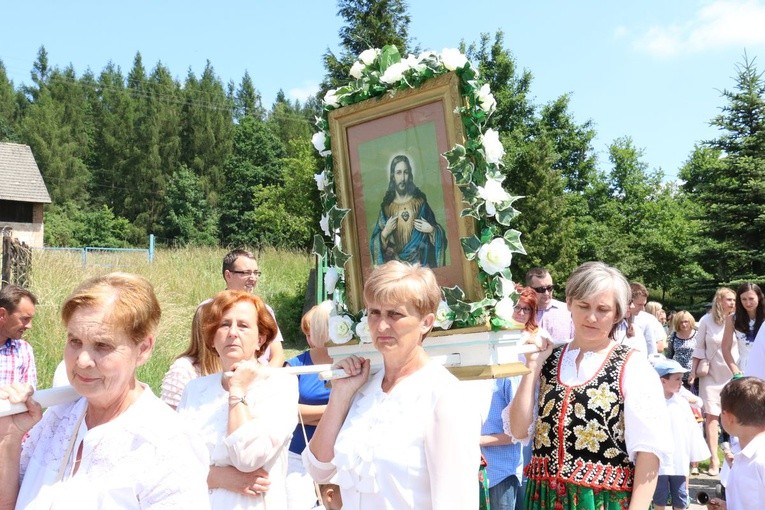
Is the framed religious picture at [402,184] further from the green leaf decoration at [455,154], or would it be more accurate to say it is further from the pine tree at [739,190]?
the pine tree at [739,190]

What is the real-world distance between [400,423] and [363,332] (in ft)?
2.20

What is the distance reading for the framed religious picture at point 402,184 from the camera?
329 cm

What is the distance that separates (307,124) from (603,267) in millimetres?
85148

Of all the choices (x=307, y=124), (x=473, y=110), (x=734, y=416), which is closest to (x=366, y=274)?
(x=473, y=110)

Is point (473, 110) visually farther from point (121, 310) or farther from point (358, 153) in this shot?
point (121, 310)

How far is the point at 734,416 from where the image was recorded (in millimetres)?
4309

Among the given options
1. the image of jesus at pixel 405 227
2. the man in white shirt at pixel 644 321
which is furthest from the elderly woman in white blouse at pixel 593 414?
the man in white shirt at pixel 644 321

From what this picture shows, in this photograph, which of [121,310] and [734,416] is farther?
[734,416]

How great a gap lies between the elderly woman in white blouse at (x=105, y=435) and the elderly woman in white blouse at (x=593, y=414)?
167 centimetres

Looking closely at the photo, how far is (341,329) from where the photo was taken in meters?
3.45

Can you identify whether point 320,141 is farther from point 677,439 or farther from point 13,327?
point 677,439

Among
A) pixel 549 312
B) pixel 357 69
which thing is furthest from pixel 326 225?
pixel 549 312

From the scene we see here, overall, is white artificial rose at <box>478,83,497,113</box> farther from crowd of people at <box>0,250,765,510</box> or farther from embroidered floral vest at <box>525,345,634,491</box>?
embroidered floral vest at <box>525,345,634,491</box>

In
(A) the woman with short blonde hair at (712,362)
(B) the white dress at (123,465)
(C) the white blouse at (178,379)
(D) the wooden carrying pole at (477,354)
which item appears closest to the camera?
(B) the white dress at (123,465)
